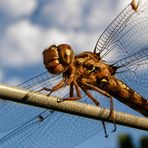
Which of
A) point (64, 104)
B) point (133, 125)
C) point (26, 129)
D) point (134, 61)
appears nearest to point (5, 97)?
point (64, 104)

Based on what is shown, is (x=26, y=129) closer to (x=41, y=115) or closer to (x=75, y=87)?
(x=41, y=115)

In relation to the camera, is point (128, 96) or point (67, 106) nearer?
point (67, 106)

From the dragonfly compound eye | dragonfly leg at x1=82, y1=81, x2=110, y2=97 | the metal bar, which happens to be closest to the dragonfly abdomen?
dragonfly leg at x1=82, y1=81, x2=110, y2=97

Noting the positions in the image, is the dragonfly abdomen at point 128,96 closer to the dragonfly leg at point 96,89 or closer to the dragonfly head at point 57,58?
the dragonfly leg at point 96,89

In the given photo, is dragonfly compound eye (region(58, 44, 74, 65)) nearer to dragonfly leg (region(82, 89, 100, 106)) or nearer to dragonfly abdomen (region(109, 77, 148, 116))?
dragonfly leg (region(82, 89, 100, 106))

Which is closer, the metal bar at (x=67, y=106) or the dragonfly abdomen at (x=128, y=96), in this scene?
the metal bar at (x=67, y=106)

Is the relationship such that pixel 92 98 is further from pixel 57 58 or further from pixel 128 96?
pixel 128 96

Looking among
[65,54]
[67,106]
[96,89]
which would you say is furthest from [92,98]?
[67,106]

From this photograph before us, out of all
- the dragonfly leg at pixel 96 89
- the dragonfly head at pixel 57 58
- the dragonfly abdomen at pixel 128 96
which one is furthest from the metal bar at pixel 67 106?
the dragonfly abdomen at pixel 128 96
